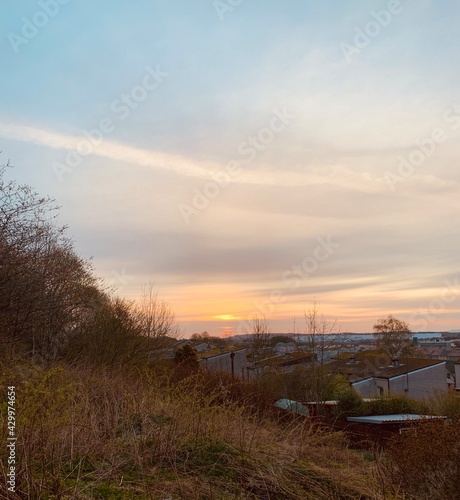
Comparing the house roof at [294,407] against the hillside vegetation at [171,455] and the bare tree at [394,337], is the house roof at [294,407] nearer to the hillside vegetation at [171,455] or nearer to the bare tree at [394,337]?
the hillside vegetation at [171,455]

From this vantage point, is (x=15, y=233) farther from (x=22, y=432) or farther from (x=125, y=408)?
(x=22, y=432)

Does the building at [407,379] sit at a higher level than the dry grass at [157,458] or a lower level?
lower

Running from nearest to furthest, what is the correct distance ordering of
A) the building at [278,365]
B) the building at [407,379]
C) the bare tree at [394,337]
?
the building at [278,365] < the building at [407,379] < the bare tree at [394,337]

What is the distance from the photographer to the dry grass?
14.9 ft

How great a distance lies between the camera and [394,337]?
61094 mm

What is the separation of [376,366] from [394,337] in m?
14.9

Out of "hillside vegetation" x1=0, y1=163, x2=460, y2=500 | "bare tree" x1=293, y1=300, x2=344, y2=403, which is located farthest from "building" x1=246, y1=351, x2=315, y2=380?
"hillside vegetation" x1=0, y1=163, x2=460, y2=500

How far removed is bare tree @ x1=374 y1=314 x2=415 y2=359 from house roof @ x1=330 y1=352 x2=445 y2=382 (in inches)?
299

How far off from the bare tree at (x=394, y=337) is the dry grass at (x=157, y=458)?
56.0 metres

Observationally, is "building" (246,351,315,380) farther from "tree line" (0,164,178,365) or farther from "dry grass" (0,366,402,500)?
"dry grass" (0,366,402,500)

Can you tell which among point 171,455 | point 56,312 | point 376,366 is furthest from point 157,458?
point 376,366

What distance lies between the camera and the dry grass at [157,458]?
14.9ft

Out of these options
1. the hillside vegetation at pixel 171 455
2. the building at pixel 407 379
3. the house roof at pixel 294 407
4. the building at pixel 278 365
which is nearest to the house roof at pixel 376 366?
the building at pixel 407 379

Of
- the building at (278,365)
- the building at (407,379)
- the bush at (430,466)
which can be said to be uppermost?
the bush at (430,466)
